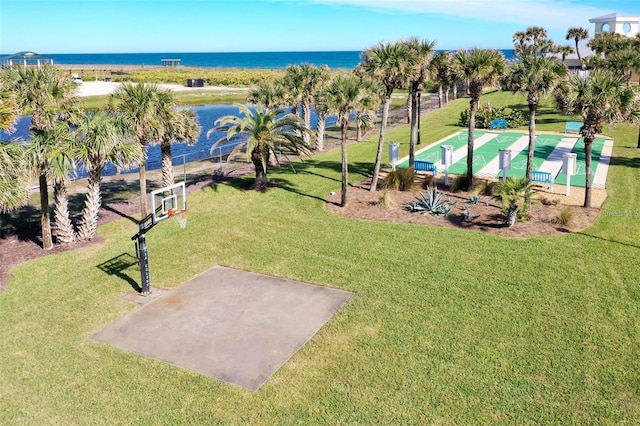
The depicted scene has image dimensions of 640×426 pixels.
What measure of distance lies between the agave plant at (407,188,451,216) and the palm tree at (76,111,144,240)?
1068 cm

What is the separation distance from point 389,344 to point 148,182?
1835cm

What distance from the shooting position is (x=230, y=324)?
1278 cm

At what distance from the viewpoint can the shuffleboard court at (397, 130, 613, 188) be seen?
87.3 ft

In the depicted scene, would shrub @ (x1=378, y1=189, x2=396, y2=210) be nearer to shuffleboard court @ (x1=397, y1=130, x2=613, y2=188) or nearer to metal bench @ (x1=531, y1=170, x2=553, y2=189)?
metal bench @ (x1=531, y1=170, x2=553, y2=189)

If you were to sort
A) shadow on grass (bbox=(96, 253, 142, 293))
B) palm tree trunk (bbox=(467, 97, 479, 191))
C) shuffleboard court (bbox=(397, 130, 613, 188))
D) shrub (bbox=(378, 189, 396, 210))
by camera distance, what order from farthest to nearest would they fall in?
shuffleboard court (bbox=(397, 130, 613, 188))
palm tree trunk (bbox=(467, 97, 479, 191))
shrub (bbox=(378, 189, 396, 210))
shadow on grass (bbox=(96, 253, 142, 293))

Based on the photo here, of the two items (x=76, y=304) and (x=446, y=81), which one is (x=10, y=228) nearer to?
(x=76, y=304)

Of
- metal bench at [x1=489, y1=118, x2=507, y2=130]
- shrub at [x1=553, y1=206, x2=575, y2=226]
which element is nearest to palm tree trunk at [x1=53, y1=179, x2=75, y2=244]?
shrub at [x1=553, y1=206, x2=575, y2=226]

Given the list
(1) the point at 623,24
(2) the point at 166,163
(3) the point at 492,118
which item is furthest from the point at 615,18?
(2) the point at 166,163

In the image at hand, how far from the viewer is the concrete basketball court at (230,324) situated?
1118 cm

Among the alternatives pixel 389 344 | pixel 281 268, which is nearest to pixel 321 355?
pixel 389 344

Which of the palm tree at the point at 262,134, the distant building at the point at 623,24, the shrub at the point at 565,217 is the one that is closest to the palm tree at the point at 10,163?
the palm tree at the point at 262,134

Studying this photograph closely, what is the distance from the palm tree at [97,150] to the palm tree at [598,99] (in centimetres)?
1579

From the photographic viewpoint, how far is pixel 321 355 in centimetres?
1134

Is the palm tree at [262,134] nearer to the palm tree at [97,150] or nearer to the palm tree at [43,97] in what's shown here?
the palm tree at [97,150]
